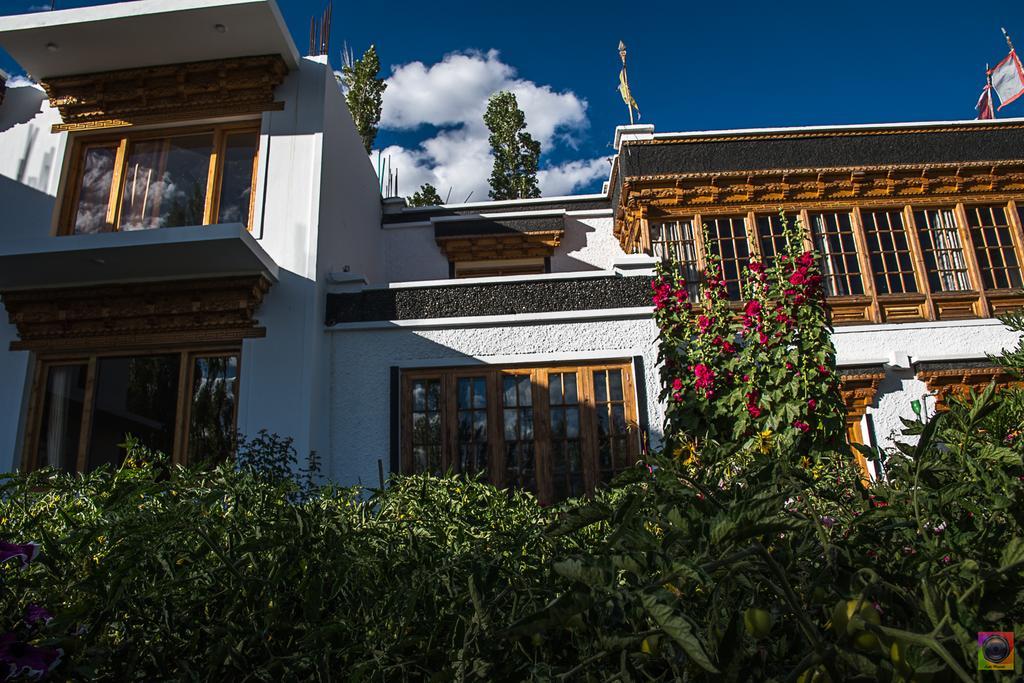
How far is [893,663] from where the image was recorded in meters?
0.77

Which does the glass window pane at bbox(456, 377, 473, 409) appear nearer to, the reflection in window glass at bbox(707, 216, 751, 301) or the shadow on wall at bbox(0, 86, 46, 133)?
the reflection in window glass at bbox(707, 216, 751, 301)

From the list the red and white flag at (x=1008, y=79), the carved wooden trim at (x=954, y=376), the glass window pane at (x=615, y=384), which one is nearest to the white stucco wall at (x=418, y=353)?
the glass window pane at (x=615, y=384)


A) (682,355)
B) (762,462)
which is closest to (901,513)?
(762,462)

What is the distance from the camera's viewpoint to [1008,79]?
14609 mm

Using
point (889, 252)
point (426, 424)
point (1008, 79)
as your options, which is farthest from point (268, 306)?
point (1008, 79)

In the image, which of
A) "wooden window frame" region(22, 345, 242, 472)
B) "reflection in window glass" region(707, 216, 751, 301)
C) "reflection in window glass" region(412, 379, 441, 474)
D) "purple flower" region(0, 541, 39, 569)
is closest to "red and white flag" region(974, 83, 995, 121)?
"reflection in window glass" region(707, 216, 751, 301)

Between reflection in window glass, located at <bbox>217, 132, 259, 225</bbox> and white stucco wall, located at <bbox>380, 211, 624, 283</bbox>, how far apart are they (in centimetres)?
382

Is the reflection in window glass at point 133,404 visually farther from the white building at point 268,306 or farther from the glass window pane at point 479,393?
the glass window pane at point 479,393

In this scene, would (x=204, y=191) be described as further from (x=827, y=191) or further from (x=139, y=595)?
(x=827, y=191)

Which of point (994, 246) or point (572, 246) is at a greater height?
point (572, 246)

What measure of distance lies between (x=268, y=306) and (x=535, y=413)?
336 centimetres

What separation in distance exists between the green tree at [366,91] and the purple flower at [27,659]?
23.1 metres

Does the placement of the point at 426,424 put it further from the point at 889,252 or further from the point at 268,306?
the point at 889,252

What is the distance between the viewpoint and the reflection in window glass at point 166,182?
867cm
